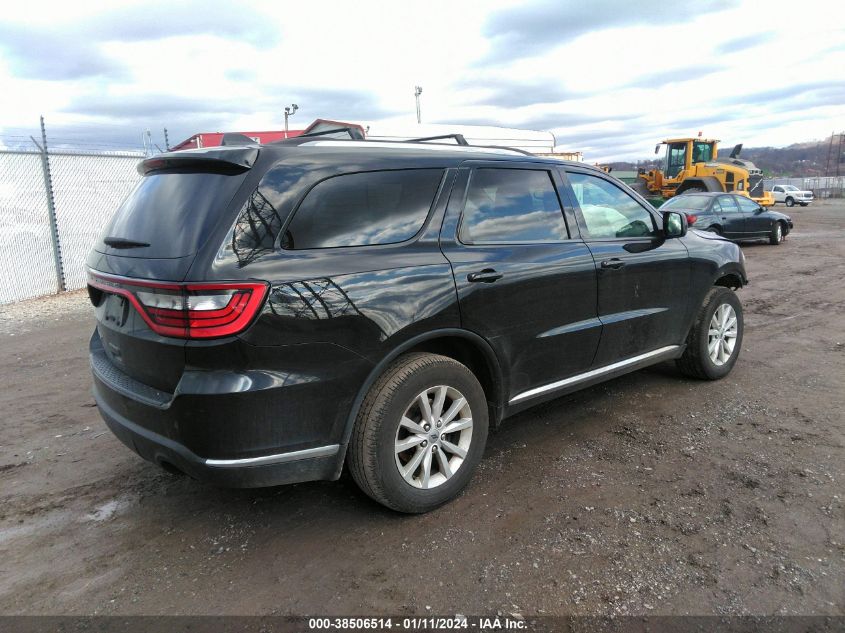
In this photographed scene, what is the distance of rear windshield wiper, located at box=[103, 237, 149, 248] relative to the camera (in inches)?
113

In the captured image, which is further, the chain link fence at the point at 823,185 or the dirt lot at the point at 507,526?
the chain link fence at the point at 823,185

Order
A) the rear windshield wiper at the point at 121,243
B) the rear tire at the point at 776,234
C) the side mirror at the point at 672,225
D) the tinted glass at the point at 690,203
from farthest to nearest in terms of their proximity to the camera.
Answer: the rear tire at the point at 776,234
the tinted glass at the point at 690,203
the side mirror at the point at 672,225
the rear windshield wiper at the point at 121,243

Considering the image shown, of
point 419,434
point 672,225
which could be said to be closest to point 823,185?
point 672,225

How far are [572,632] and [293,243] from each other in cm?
194

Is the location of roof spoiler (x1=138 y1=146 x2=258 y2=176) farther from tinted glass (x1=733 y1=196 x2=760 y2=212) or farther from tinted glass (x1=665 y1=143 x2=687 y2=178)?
tinted glass (x1=665 y1=143 x2=687 y2=178)

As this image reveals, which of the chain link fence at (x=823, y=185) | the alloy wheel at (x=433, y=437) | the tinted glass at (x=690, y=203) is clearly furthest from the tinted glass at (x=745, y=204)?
the chain link fence at (x=823, y=185)

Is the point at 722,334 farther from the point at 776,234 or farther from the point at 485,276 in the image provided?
the point at 776,234

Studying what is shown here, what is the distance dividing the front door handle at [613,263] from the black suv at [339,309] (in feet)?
0.12

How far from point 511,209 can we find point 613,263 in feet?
2.89

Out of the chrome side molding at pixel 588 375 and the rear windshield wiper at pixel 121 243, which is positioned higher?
the rear windshield wiper at pixel 121 243

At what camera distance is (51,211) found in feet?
33.9

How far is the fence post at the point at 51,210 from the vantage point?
10094mm

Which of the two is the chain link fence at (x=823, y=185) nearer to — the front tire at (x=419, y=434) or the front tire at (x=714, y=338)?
the front tire at (x=714, y=338)

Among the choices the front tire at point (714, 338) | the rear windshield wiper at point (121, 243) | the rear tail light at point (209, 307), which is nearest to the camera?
the rear tail light at point (209, 307)
